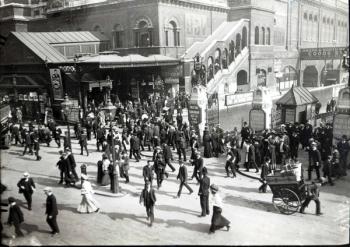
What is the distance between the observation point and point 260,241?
32.2 feet

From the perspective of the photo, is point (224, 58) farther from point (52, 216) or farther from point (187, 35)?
point (52, 216)

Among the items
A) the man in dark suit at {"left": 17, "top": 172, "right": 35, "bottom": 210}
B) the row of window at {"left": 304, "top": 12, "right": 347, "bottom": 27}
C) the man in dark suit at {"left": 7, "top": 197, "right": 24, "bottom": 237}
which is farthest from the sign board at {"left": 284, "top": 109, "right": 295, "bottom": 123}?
the row of window at {"left": 304, "top": 12, "right": 347, "bottom": 27}

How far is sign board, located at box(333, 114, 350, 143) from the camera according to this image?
1655 cm

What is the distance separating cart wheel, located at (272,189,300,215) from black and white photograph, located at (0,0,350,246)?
0.05 meters

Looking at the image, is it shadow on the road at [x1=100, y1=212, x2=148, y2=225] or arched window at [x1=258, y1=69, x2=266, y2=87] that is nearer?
shadow on the road at [x1=100, y1=212, x2=148, y2=225]

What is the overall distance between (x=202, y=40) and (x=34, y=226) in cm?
2952

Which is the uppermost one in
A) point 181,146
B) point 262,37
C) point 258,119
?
point 262,37

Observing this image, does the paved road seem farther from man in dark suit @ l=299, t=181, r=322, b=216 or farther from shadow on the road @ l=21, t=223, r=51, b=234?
man in dark suit @ l=299, t=181, r=322, b=216

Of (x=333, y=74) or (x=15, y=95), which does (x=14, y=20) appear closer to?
(x=15, y=95)

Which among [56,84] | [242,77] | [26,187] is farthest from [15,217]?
[242,77]

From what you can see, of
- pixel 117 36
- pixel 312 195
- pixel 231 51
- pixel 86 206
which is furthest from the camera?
pixel 231 51

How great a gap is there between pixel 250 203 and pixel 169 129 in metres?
7.47

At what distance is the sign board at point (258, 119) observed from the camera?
21812mm

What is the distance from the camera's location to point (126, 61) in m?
27.6
